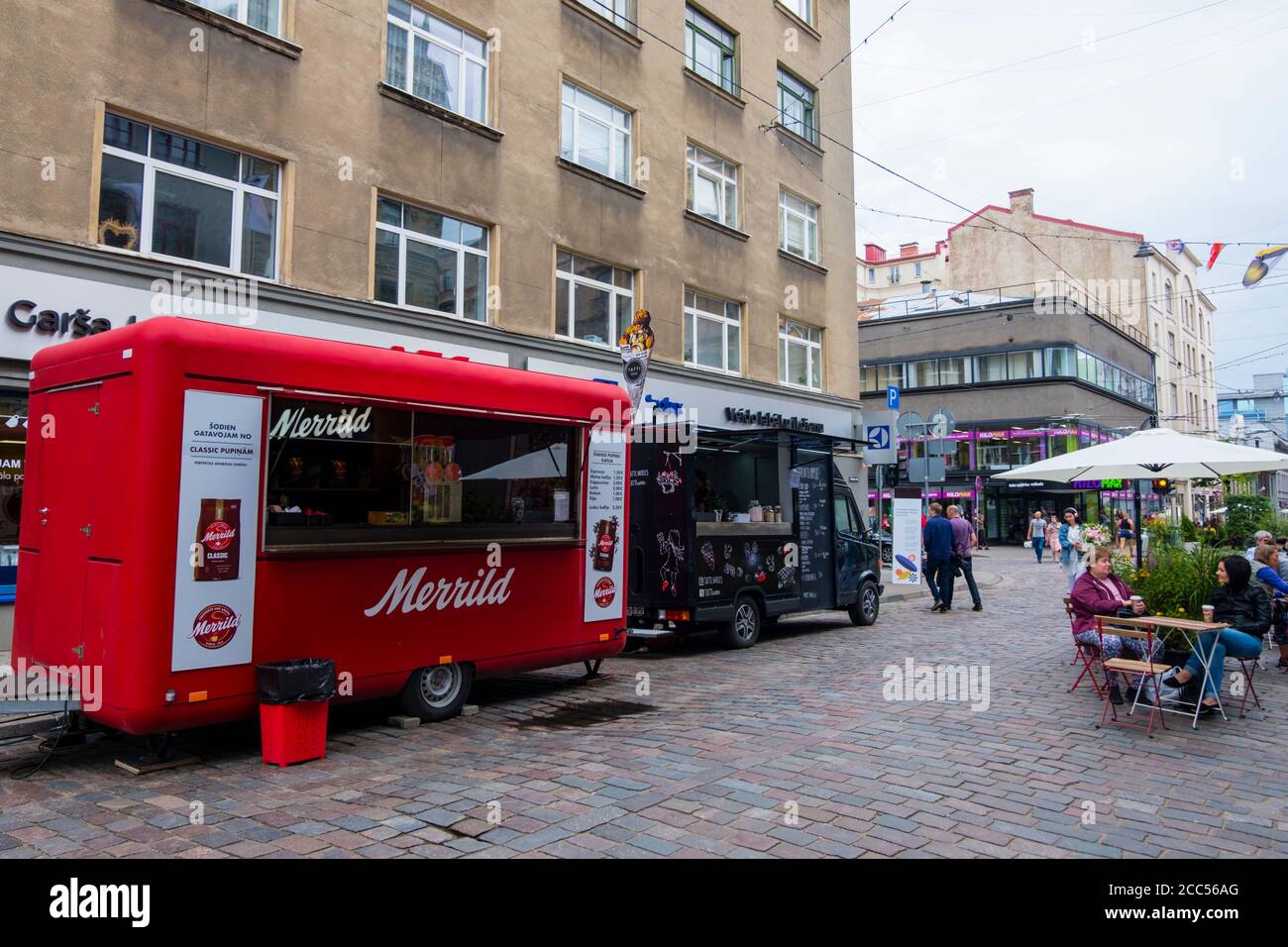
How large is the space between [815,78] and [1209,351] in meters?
65.4

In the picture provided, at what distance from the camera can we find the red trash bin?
605 centimetres

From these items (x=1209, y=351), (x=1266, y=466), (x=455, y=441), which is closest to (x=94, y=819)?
(x=455, y=441)

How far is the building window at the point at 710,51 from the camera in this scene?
763 inches

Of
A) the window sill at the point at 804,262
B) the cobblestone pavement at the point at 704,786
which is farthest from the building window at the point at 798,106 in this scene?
the cobblestone pavement at the point at 704,786

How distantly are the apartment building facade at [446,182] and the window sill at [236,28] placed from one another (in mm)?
28

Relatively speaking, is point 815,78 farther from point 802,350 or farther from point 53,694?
point 53,694

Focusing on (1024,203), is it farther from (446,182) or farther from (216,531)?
(216,531)

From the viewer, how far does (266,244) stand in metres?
12.0

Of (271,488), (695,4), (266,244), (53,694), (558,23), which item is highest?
(695,4)

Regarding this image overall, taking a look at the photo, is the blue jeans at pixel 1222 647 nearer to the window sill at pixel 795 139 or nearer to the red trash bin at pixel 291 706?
the red trash bin at pixel 291 706

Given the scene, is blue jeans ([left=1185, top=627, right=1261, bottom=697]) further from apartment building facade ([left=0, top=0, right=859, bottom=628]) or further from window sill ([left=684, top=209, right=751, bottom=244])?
window sill ([left=684, top=209, right=751, bottom=244])
